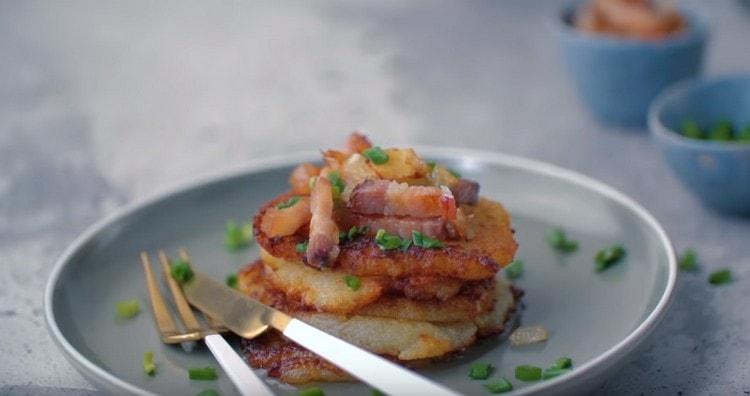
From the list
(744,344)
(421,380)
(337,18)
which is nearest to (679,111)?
(744,344)

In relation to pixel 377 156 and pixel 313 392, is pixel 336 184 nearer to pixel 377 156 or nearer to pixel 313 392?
pixel 377 156

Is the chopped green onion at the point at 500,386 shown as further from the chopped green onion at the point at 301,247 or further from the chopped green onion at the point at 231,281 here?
the chopped green onion at the point at 231,281

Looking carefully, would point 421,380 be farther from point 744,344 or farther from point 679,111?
point 679,111

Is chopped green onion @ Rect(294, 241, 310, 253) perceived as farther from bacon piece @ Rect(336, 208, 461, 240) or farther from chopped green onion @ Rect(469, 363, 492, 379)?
chopped green onion @ Rect(469, 363, 492, 379)

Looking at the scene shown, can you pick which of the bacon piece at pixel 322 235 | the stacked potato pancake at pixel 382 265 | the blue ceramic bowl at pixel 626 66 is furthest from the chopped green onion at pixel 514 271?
the blue ceramic bowl at pixel 626 66

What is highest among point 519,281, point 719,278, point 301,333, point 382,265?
point 382,265

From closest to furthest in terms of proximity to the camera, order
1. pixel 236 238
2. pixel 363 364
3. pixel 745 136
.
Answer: pixel 363 364 < pixel 236 238 < pixel 745 136

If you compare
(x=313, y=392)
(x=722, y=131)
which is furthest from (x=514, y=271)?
(x=722, y=131)
